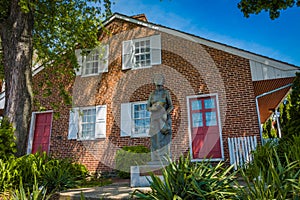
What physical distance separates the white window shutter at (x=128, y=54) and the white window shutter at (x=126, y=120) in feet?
5.96

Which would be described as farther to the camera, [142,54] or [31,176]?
[142,54]

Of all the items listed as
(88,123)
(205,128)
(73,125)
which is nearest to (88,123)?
Result: (88,123)

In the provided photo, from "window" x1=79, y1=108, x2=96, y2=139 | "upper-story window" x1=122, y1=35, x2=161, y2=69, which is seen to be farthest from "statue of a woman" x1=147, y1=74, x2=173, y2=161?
"window" x1=79, y1=108, x2=96, y2=139

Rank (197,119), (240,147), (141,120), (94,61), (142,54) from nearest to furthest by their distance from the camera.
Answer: (240,147), (197,119), (141,120), (142,54), (94,61)

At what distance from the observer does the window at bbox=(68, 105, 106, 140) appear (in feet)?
34.1

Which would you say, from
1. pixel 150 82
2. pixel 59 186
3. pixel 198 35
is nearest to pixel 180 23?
pixel 198 35

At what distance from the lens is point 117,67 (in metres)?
11.0

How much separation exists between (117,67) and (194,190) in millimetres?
8729

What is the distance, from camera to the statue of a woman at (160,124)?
552cm

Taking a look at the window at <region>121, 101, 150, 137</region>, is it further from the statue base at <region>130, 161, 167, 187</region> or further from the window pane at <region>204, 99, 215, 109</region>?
the statue base at <region>130, 161, 167, 187</region>

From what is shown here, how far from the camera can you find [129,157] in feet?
28.2

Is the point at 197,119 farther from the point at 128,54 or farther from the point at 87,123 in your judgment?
the point at 87,123

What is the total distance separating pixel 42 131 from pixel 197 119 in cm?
721

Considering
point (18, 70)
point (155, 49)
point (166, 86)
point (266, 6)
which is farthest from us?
point (155, 49)
